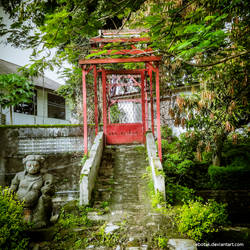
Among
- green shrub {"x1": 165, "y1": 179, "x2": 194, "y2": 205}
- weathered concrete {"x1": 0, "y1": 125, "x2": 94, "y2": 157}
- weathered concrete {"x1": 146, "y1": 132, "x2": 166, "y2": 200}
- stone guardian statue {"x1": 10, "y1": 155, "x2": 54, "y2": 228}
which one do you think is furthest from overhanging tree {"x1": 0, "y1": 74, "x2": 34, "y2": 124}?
green shrub {"x1": 165, "y1": 179, "x2": 194, "y2": 205}

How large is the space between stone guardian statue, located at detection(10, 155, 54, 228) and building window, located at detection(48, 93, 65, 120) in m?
12.4

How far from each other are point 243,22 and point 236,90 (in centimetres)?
164

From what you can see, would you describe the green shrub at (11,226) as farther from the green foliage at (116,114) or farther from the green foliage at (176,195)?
the green foliage at (116,114)

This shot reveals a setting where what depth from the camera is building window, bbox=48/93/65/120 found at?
1579cm

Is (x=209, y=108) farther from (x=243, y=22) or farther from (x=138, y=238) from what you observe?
(x=138, y=238)

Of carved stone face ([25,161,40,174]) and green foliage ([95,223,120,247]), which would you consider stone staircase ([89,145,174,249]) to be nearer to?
green foliage ([95,223,120,247])

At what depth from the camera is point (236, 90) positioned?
5172 millimetres

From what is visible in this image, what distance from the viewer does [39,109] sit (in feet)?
47.9

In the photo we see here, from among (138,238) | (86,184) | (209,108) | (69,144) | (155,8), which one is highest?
(155,8)

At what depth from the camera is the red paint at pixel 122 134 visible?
823 cm

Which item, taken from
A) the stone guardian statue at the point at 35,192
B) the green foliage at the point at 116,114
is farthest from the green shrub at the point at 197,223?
the green foliage at the point at 116,114

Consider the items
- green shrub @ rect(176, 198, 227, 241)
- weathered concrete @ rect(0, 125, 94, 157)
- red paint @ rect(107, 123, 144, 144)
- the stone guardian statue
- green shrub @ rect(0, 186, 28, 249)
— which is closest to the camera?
green shrub @ rect(0, 186, 28, 249)

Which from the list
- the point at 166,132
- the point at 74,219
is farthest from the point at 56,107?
the point at 74,219

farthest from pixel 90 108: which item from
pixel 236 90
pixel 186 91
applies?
pixel 236 90
